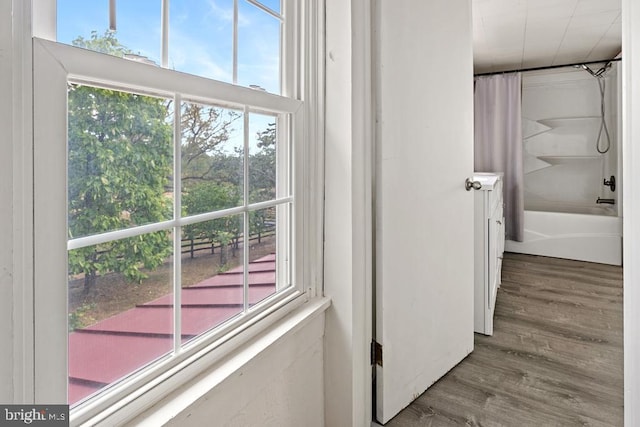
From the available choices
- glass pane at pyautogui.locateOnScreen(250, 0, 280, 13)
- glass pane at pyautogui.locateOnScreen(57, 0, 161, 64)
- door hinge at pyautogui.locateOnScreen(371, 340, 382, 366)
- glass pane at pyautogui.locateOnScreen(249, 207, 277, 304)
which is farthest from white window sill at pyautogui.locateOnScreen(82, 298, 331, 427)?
glass pane at pyautogui.locateOnScreen(250, 0, 280, 13)

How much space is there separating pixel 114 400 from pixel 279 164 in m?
0.77

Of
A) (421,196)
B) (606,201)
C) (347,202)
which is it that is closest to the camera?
(347,202)

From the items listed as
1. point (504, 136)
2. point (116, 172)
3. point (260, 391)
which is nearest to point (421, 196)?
point (260, 391)

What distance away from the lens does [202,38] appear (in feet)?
3.05

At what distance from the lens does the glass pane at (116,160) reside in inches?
27.0

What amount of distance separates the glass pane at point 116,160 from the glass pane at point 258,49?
319 millimetres

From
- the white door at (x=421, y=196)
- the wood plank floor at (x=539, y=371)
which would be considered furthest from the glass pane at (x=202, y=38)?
the wood plank floor at (x=539, y=371)

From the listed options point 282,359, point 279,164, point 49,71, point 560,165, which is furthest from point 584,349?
point 560,165

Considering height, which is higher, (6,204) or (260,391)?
(6,204)

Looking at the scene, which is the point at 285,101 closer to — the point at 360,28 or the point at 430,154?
the point at 360,28

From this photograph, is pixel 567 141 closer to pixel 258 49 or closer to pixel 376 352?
pixel 376 352

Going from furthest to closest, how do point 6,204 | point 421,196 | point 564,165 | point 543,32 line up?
1. point 564,165
2. point 543,32
3. point 421,196
4. point 6,204

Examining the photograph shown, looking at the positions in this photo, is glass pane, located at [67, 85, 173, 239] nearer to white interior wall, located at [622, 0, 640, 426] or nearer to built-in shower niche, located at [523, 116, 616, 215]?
white interior wall, located at [622, 0, 640, 426]

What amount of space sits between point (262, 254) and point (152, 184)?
0.45m
